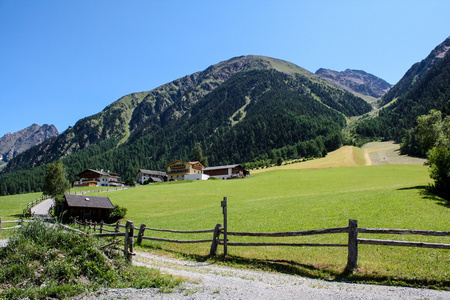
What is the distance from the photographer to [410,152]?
119 meters

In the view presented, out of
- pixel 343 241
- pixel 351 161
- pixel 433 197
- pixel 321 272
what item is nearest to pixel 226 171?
pixel 351 161

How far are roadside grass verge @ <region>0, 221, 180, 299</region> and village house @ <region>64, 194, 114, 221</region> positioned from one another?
94.6 feet

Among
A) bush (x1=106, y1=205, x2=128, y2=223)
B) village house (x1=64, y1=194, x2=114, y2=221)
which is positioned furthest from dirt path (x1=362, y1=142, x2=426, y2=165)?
village house (x1=64, y1=194, x2=114, y2=221)

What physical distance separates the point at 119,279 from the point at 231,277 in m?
4.32

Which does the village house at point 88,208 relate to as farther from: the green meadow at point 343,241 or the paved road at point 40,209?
the paved road at point 40,209

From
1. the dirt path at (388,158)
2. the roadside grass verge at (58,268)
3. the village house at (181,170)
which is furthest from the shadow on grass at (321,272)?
the dirt path at (388,158)

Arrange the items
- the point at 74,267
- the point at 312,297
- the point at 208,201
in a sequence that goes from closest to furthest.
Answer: the point at 312,297
the point at 74,267
the point at 208,201

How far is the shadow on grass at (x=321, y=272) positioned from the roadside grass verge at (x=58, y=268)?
4663mm

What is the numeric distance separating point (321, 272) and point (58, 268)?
9.96 m

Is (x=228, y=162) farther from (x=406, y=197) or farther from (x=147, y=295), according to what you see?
(x=147, y=295)

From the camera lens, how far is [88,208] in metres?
37.5

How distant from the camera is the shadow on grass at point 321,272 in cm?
899

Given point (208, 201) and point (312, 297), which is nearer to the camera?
point (312, 297)

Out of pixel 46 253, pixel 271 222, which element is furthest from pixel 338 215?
pixel 46 253
